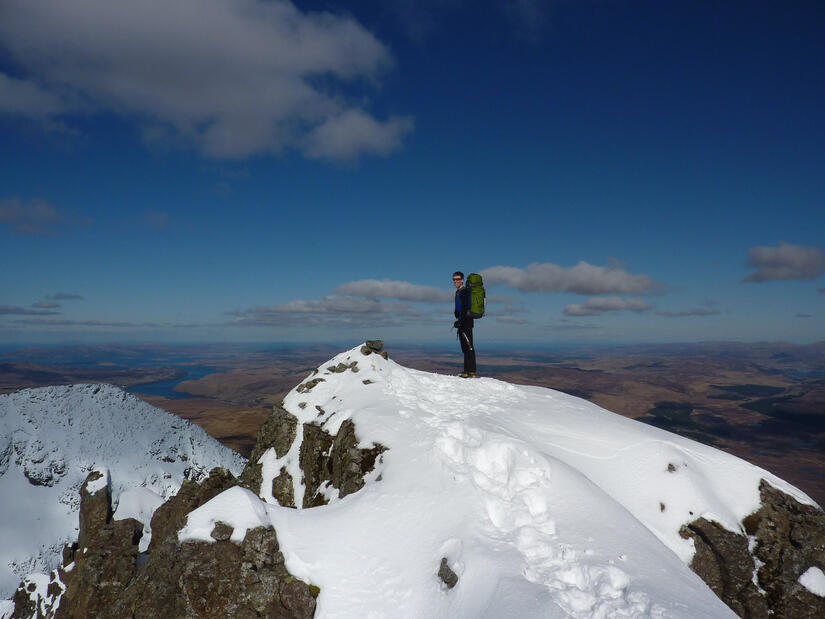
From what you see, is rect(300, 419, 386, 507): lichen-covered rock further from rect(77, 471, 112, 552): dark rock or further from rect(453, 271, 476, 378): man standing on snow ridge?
rect(77, 471, 112, 552): dark rock

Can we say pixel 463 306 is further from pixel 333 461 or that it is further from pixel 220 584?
pixel 220 584

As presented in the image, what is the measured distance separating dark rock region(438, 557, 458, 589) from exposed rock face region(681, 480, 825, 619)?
8.49 metres

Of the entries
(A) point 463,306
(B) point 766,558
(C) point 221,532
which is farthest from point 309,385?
(B) point 766,558

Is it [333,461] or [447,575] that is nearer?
[447,575]

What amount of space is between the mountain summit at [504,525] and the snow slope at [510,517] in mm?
39

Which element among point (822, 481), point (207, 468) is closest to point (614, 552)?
point (207, 468)

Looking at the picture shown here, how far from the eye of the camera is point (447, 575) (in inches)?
273

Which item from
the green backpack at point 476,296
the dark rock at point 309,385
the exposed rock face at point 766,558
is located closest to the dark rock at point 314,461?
the dark rock at point 309,385

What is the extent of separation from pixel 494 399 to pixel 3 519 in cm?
9094

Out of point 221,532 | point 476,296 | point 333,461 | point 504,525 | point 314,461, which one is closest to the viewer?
point 221,532

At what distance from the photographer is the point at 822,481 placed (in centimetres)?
10150

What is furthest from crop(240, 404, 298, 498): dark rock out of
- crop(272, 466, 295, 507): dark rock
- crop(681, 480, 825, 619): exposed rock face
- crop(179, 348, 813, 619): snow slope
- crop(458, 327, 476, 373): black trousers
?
crop(681, 480, 825, 619): exposed rock face

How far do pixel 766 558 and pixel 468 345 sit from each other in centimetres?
1354

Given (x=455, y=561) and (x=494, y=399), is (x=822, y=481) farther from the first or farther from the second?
(x=455, y=561)
